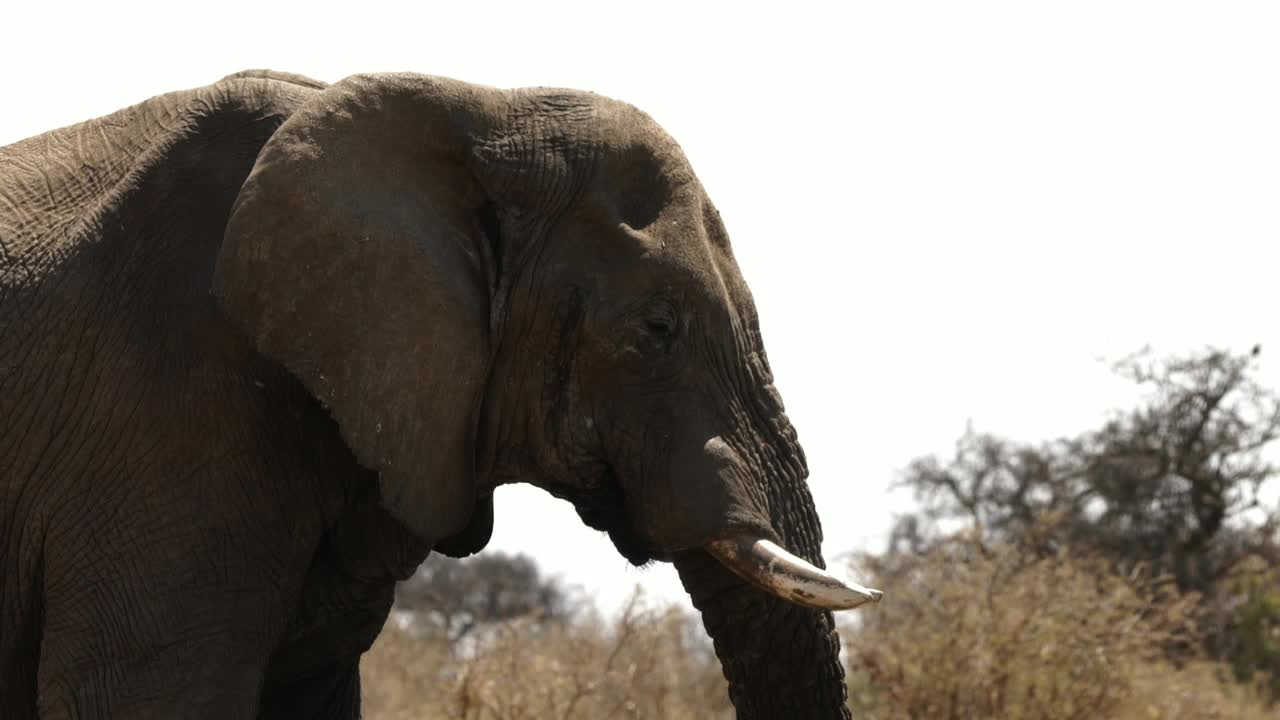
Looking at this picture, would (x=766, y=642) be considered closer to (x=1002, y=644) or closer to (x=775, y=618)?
(x=775, y=618)

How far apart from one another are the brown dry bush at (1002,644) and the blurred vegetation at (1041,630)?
0.01 m

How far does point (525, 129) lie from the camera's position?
14.2 ft

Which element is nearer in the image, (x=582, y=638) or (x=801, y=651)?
(x=801, y=651)

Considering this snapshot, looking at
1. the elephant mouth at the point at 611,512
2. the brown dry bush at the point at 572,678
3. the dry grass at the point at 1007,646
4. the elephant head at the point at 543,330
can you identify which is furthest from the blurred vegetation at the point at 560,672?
the elephant head at the point at 543,330

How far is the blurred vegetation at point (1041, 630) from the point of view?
9469 mm

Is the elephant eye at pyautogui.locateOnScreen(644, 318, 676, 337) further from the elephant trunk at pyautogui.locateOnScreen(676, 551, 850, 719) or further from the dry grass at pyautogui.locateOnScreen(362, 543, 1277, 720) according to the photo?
the dry grass at pyautogui.locateOnScreen(362, 543, 1277, 720)

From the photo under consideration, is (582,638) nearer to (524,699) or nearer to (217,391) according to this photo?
(524,699)

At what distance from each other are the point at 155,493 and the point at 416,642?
1254 centimetres

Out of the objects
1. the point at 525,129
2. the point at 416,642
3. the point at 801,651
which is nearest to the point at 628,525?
the point at 801,651

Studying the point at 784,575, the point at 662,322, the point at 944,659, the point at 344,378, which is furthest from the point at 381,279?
the point at 944,659

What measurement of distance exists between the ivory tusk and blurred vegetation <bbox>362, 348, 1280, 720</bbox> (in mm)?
4368

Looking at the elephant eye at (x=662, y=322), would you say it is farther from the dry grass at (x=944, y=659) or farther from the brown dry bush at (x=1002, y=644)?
the brown dry bush at (x=1002, y=644)

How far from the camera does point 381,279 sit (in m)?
4.09

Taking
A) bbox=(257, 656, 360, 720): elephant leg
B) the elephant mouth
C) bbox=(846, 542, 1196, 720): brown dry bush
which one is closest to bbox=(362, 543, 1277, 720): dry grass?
bbox=(846, 542, 1196, 720): brown dry bush
